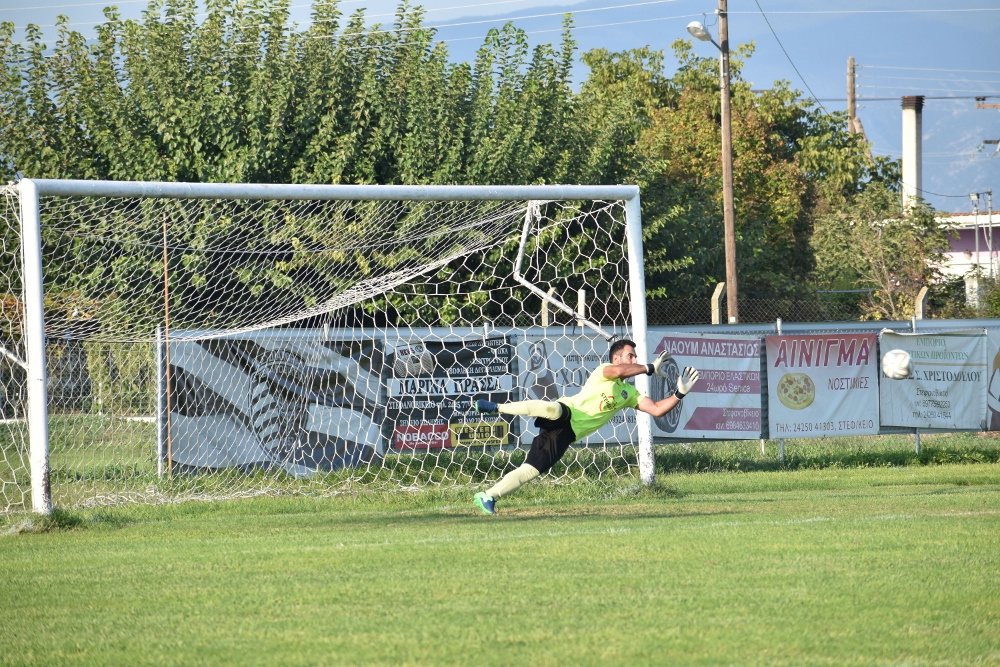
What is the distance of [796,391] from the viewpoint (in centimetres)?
1767

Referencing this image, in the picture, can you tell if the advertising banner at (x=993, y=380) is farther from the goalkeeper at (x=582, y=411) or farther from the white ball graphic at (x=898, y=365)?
the goalkeeper at (x=582, y=411)

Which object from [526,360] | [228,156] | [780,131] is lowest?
[526,360]

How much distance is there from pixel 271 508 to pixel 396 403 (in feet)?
11.0

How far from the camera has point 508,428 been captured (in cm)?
1600

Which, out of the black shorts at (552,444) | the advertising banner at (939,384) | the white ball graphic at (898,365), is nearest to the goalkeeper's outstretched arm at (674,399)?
the black shorts at (552,444)

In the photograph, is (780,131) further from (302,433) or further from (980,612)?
(980,612)

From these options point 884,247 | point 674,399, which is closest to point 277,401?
point 674,399

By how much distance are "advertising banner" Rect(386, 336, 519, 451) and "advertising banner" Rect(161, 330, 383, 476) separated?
0.86ft

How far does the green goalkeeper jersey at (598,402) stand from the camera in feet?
36.7

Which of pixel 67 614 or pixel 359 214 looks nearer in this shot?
pixel 67 614

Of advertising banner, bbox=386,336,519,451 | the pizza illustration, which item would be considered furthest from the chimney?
advertising banner, bbox=386,336,519,451

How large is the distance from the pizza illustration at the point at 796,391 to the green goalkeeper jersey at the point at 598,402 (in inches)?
273

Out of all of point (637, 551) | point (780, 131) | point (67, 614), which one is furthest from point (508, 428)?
point (780, 131)

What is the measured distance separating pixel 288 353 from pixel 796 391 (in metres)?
7.43
